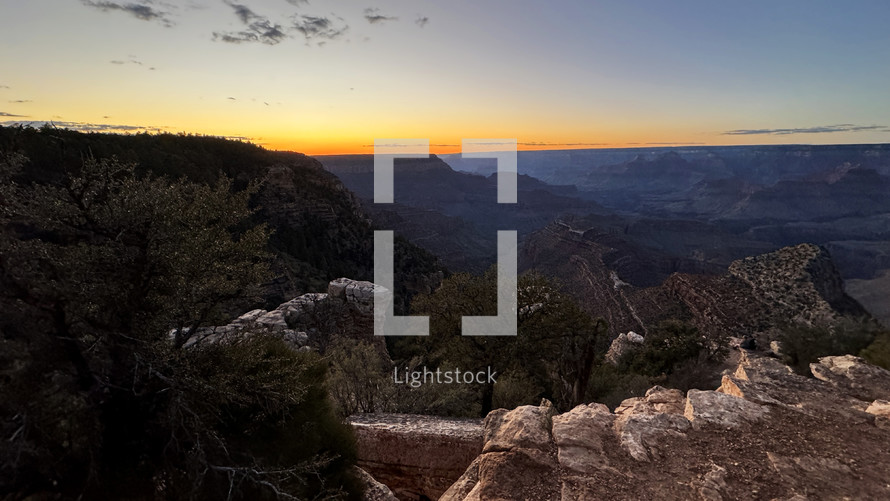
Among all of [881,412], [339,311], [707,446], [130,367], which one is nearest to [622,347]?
[339,311]

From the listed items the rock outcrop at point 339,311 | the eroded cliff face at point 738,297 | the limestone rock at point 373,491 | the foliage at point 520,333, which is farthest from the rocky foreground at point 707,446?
the eroded cliff face at point 738,297

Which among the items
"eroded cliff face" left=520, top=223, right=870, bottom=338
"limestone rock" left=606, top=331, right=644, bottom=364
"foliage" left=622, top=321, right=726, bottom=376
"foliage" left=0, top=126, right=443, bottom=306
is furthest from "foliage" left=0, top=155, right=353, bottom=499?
"eroded cliff face" left=520, top=223, right=870, bottom=338

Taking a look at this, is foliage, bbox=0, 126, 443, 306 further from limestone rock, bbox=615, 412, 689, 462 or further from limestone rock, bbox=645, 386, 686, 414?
limestone rock, bbox=615, 412, 689, 462

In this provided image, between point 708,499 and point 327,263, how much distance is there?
1402 inches

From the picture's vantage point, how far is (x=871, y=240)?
407ft

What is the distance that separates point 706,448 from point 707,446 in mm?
52

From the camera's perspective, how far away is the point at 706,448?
5340 mm

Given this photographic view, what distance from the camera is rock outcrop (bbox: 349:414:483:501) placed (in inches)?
295

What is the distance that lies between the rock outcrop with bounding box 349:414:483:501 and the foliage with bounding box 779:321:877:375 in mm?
13818

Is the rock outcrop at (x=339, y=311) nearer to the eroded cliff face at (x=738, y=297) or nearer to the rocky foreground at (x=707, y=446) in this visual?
the rocky foreground at (x=707, y=446)

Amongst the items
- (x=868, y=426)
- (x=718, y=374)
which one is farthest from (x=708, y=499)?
(x=718, y=374)

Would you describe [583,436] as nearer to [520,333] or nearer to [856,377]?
[856,377]

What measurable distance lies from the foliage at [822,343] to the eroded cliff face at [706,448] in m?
10.4

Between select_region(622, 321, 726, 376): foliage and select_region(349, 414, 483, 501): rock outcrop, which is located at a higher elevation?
select_region(349, 414, 483, 501): rock outcrop
